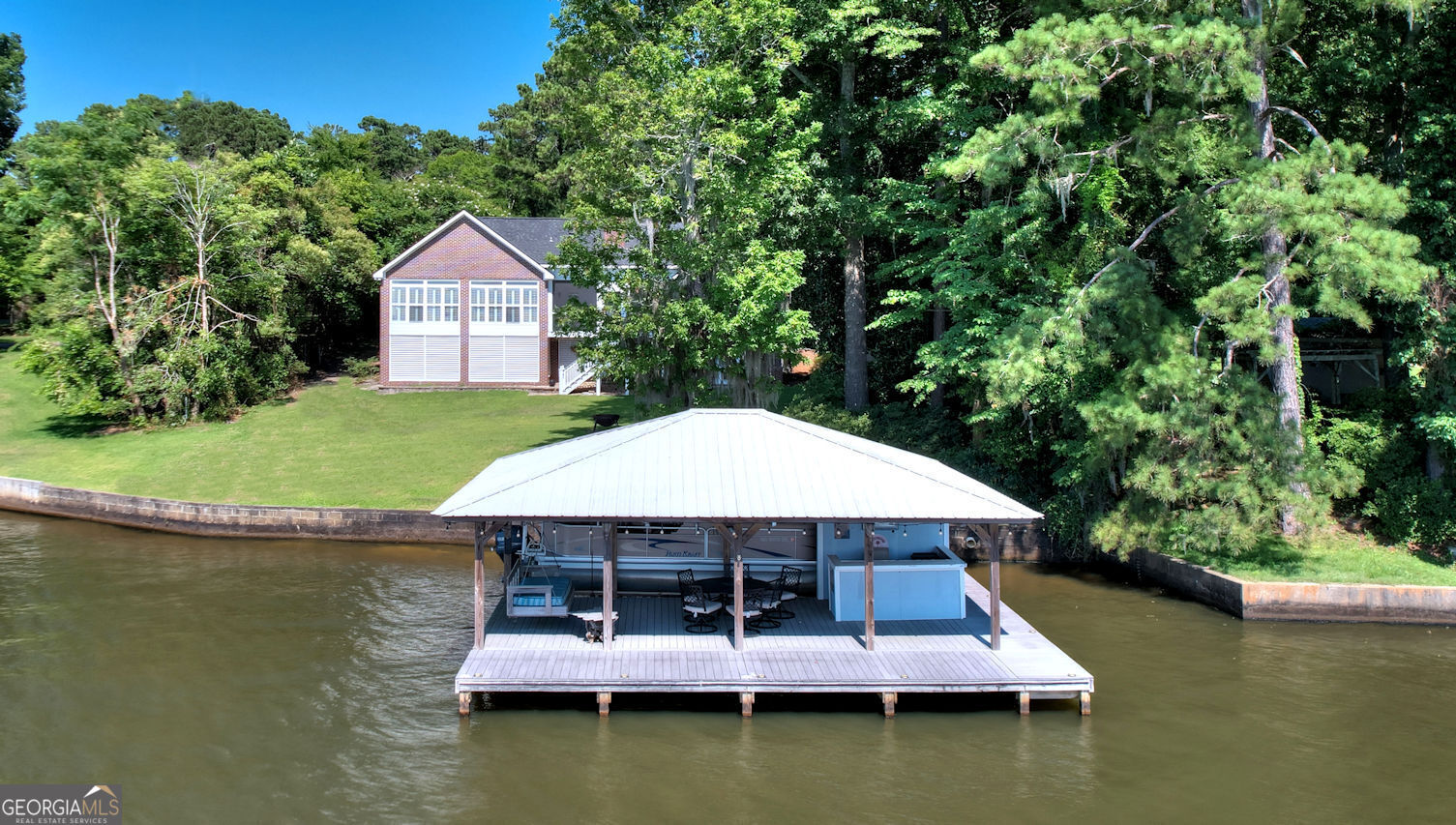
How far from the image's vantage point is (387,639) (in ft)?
55.0

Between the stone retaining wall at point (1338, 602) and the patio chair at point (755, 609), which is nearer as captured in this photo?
the patio chair at point (755, 609)

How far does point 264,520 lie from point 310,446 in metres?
7.41

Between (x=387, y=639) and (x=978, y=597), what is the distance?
35.1 ft

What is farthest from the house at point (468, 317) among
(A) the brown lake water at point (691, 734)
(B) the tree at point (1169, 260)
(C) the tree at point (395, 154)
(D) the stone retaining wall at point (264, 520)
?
(C) the tree at point (395, 154)

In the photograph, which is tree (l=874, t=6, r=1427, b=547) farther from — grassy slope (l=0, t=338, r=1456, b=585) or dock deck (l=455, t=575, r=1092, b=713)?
dock deck (l=455, t=575, r=1092, b=713)

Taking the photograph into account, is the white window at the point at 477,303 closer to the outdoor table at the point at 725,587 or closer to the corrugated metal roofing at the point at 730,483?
the corrugated metal roofing at the point at 730,483

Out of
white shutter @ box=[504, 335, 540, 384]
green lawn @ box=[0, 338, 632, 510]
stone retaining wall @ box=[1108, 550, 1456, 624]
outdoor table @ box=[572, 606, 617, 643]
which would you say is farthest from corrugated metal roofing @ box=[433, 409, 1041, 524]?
white shutter @ box=[504, 335, 540, 384]

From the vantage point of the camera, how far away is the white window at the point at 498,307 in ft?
142

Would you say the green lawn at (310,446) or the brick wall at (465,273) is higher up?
the brick wall at (465,273)

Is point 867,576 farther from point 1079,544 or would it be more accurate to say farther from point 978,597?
point 1079,544

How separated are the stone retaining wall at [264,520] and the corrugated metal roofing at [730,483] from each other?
8.36 meters

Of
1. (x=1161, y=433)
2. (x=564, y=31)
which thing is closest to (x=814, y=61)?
(x=564, y=31)

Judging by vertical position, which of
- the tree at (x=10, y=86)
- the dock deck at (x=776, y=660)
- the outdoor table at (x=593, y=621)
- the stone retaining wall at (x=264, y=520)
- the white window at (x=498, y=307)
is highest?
the tree at (x=10, y=86)

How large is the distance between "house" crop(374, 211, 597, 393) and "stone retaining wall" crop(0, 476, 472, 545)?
17.7m
